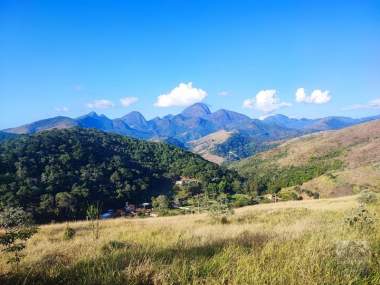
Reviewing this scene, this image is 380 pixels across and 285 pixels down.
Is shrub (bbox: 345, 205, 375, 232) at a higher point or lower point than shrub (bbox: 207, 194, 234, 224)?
higher

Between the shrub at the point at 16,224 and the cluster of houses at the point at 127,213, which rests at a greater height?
the shrub at the point at 16,224

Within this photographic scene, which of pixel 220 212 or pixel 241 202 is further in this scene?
pixel 241 202

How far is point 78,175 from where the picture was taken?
332ft

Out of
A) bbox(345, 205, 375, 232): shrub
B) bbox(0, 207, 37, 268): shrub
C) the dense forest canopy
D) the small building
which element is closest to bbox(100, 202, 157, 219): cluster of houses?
the dense forest canopy

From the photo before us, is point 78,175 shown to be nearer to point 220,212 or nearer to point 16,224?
point 220,212

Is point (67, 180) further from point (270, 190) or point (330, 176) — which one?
point (330, 176)

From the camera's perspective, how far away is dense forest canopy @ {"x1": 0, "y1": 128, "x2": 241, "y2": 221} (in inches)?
2827

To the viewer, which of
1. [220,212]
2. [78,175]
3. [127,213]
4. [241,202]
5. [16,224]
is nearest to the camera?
[16,224]

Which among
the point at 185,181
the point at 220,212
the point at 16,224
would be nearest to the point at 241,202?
the point at 220,212

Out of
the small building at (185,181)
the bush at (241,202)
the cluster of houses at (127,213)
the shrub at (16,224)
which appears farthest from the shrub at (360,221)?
the small building at (185,181)

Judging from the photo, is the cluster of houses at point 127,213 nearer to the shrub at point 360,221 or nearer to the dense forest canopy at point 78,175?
the dense forest canopy at point 78,175

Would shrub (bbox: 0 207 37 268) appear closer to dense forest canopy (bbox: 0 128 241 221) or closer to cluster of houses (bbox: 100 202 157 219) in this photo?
dense forest canopy (bbox: 0 128 241 221)

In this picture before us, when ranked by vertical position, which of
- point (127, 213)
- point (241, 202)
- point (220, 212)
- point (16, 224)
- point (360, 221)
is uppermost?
point (16, 224)

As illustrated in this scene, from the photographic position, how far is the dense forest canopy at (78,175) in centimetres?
7181
